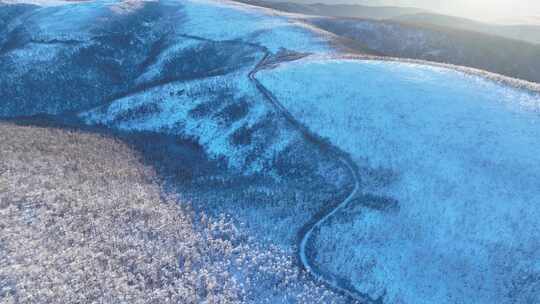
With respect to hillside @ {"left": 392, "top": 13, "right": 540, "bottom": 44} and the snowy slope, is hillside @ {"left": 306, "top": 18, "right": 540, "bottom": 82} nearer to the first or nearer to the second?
the snowy slope

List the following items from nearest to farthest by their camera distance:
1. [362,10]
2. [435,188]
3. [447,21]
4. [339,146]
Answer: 1. [435,188]
2. [339,146]
3. [447,21]
4. [362,10]

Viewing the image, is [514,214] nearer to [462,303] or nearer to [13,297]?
[462,303]

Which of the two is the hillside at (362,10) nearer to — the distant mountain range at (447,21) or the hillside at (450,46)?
the distant mountain range at (447,21)

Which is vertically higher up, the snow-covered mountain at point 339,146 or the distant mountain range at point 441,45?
the distant mountain range at point 441,45

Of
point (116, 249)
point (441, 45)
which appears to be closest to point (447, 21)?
point (441, 45)

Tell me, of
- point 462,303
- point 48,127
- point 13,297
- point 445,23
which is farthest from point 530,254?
point 445,23

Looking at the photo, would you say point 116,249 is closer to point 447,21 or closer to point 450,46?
point 450,46

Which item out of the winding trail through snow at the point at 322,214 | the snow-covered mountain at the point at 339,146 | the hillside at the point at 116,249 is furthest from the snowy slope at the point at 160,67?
the hillside at the point at 116,249
